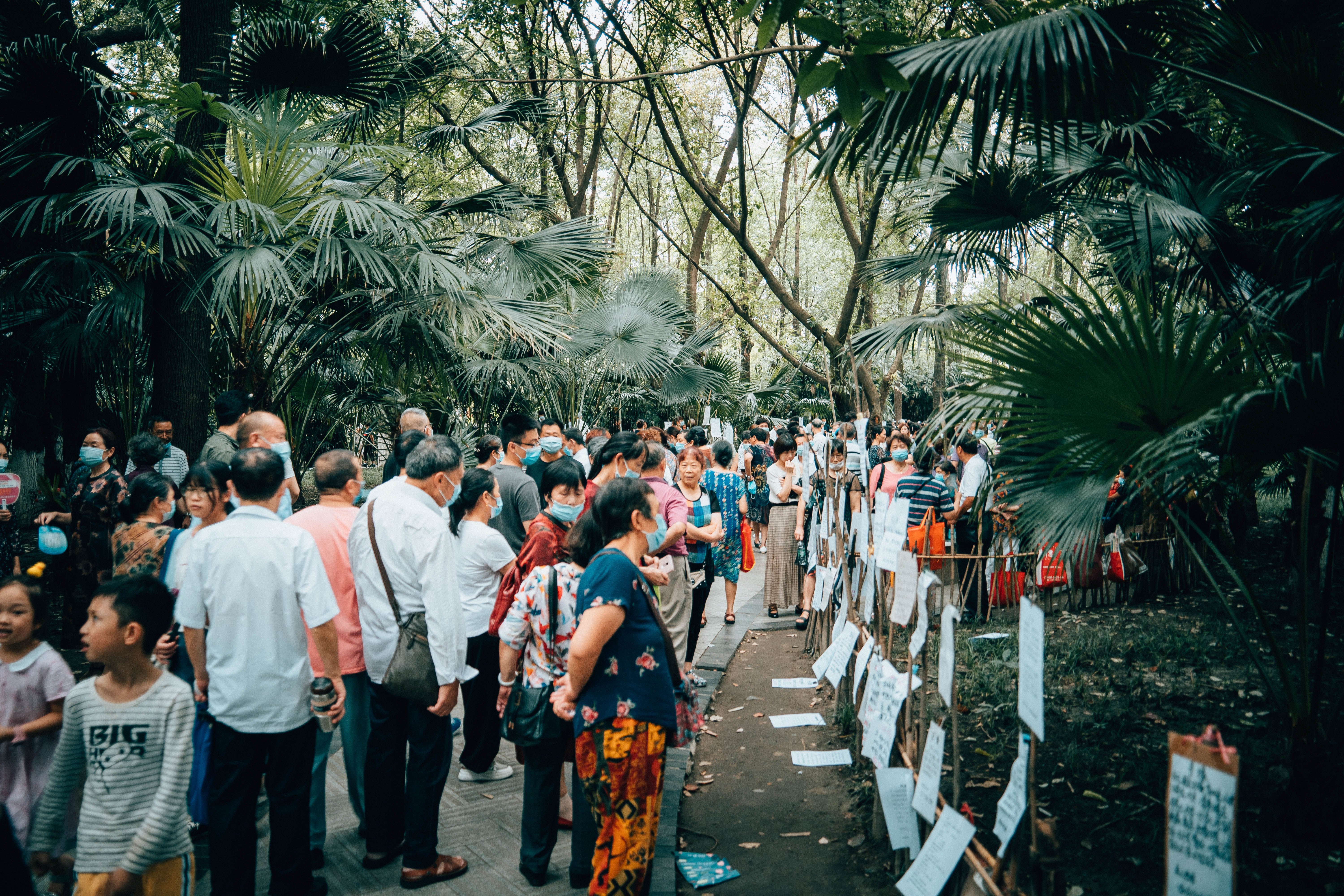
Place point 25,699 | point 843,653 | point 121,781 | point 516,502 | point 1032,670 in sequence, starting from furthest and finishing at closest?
point 516,502
point 843,653
point 25,699
point 121,781
point 1032,670

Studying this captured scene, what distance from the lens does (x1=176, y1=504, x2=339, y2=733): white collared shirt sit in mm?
3258

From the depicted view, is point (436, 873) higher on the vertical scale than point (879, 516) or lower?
lower

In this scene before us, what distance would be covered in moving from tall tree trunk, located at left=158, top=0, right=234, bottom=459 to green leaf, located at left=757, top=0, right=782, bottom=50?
22.2 feet

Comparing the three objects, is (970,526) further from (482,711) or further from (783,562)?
(482,711)

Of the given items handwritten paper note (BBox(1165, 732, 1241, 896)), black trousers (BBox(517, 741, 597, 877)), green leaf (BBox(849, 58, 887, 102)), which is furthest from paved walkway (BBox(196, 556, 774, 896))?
green leaf (BBox(849, 58, 887, 102))

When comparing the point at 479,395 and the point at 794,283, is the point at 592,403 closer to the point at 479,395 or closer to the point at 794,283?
the point at 479,395

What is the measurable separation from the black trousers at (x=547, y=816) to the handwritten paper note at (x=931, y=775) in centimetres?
143

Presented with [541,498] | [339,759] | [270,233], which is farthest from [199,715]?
[270,233]

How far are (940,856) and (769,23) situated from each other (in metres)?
2.84

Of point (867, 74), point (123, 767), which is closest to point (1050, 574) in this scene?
point (867, 74)

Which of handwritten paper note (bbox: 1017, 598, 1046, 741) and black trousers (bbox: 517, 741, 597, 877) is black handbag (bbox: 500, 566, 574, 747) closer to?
black trousers (bbox: 517, 741, 597, 877)

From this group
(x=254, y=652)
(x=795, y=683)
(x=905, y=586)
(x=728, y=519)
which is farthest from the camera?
(x=728, y=519)

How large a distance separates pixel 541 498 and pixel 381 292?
2.73 meters

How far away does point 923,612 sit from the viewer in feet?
11.5
